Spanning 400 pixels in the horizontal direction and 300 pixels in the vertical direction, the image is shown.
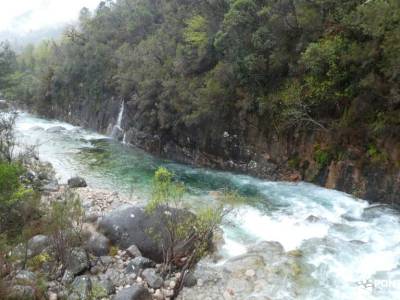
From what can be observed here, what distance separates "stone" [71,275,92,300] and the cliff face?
12.8m

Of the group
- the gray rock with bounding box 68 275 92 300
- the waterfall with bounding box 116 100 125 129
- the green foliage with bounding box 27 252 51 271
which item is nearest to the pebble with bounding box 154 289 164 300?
the gray rock with bounding box 68 275 92 300

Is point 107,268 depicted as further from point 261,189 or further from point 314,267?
point 261,189

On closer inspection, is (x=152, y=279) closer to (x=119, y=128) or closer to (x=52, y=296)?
(x=52, y=296)

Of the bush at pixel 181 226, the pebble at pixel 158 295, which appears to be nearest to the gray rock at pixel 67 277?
the pebble at pixel 158 295

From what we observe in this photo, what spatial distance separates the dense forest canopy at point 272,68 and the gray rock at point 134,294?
12.0 metres

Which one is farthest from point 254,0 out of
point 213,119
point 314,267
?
point 314,267

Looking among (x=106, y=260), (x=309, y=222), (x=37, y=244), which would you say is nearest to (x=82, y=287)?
(x=106, y=260)

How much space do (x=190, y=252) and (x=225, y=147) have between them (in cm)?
1272

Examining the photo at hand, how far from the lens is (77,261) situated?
10852mm

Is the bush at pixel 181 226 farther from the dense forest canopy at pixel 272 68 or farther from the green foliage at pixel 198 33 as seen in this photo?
the green foliage at pixel 198 33

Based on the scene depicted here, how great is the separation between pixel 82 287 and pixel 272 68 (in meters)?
15.8

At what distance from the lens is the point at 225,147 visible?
23.4 m

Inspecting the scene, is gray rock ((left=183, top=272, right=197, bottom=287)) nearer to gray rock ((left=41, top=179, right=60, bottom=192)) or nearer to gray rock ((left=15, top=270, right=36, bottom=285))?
gray rock ((left=15, top=270, right=36, bottom=285))

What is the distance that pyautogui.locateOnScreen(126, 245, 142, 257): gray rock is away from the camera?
12.1 m
